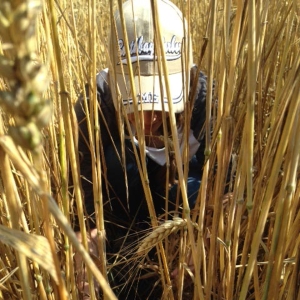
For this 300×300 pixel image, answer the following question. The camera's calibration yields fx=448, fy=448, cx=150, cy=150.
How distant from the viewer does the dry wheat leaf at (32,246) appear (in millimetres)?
300

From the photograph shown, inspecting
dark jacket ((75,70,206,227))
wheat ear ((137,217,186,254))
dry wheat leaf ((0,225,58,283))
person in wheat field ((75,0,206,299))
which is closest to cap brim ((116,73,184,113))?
person in wheat field ((75,0,206,299))

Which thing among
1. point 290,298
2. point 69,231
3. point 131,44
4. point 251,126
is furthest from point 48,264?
point 131,44

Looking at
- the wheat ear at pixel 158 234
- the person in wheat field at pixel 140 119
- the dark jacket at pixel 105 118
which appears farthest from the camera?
the dark jacket at pixel 105 118

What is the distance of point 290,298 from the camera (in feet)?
1.83

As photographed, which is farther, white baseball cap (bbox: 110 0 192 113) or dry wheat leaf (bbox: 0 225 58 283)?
white baseball cap (bbox: 110 0 192 113)

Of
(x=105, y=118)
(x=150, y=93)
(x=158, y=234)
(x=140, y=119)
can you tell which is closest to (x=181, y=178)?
(x=158, y=234)

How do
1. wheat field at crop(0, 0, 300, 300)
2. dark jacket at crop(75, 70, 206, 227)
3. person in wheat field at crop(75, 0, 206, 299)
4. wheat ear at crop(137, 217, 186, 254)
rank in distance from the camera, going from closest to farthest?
wheat field at crop(0, 0, 300, 300) → wheat ear at crop(137, 217, 186, 254) → person in wheat field at crop(75, 0, 206, 299) → dark jacket at crop(75, 70, 206, 227)

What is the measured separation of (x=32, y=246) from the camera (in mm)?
307

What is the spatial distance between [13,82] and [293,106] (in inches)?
13.0

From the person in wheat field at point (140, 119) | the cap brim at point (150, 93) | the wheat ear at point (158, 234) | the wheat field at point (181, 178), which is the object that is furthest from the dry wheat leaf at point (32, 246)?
the cap brim at point (150, 93)

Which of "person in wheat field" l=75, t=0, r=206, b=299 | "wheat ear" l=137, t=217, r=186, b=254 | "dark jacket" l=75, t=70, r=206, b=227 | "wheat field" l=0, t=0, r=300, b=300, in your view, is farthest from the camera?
"dark jacket" l=75, t=70, r=206, b=227

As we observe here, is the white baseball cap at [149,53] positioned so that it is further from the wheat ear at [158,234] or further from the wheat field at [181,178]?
the wheat ear at [158,234]

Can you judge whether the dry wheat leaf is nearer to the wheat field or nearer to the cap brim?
the wheat field

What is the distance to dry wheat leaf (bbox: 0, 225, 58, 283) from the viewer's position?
11.8 inches
